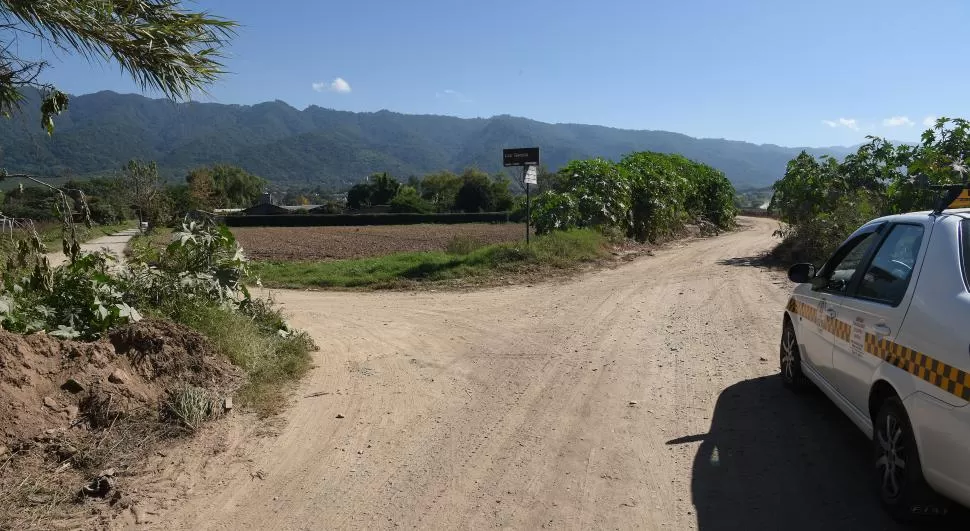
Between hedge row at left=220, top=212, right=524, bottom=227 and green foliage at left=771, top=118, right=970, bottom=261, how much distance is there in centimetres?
4064

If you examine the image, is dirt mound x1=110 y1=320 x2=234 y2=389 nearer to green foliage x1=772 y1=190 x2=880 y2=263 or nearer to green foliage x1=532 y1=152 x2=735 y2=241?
green foliage x1=772 y1=190 x2=880 y2=263

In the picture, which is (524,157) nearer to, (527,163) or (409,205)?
(527,163)

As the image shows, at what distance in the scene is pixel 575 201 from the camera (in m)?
19.6

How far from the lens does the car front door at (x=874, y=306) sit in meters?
3.75

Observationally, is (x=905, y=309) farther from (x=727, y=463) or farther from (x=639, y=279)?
(x=639, y=279)

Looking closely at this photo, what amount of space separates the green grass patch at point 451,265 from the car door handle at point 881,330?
10718 mm

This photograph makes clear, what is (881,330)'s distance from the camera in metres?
3.81

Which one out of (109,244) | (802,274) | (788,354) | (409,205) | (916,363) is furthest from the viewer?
(409,205)

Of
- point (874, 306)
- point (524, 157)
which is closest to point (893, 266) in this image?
point (874, 306)

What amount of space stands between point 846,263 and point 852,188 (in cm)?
1405

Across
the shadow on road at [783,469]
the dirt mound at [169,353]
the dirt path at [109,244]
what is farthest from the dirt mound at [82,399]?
the dirt path at [109,244]

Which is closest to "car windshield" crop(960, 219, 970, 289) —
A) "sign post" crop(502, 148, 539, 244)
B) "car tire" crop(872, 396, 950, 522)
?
"car tire" crop(872, 396, 950, 522)

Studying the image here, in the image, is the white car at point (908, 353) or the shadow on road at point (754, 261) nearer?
the white car at point (908, 353)

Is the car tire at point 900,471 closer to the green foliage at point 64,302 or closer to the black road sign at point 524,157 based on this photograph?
the green foliage at point 64,302
